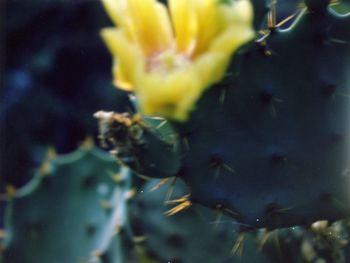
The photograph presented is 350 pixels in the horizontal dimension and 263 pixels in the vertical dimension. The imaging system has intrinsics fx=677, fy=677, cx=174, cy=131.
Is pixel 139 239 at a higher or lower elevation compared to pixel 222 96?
lower

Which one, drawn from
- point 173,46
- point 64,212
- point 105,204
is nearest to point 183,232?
point 105,204

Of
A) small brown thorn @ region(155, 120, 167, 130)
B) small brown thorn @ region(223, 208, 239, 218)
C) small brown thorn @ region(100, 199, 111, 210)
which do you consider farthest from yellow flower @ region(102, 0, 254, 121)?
small brown thorn @ region(100, 199, 111, 210)

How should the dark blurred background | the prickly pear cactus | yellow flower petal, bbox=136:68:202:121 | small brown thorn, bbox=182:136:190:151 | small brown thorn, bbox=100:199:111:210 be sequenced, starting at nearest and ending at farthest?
1. yellow flower petal, bbox=136:68:202:121
2. small brown thorn, bbox=182:136:190:151
3. the prickly pear cactus
4. small brown thorn, bbox=100:199:111:210
5. the dark blurred background

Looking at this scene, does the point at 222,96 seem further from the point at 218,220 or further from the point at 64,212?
the point at 64,212

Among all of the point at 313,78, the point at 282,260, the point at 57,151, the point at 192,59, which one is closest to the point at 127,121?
the point at 192,59

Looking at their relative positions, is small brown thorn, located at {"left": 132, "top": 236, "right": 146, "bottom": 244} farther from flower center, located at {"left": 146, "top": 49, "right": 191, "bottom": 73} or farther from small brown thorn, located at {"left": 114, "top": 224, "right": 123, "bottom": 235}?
flower center, located at {"left": 146, "top": 49, "right": 191, "bottom": 73}
